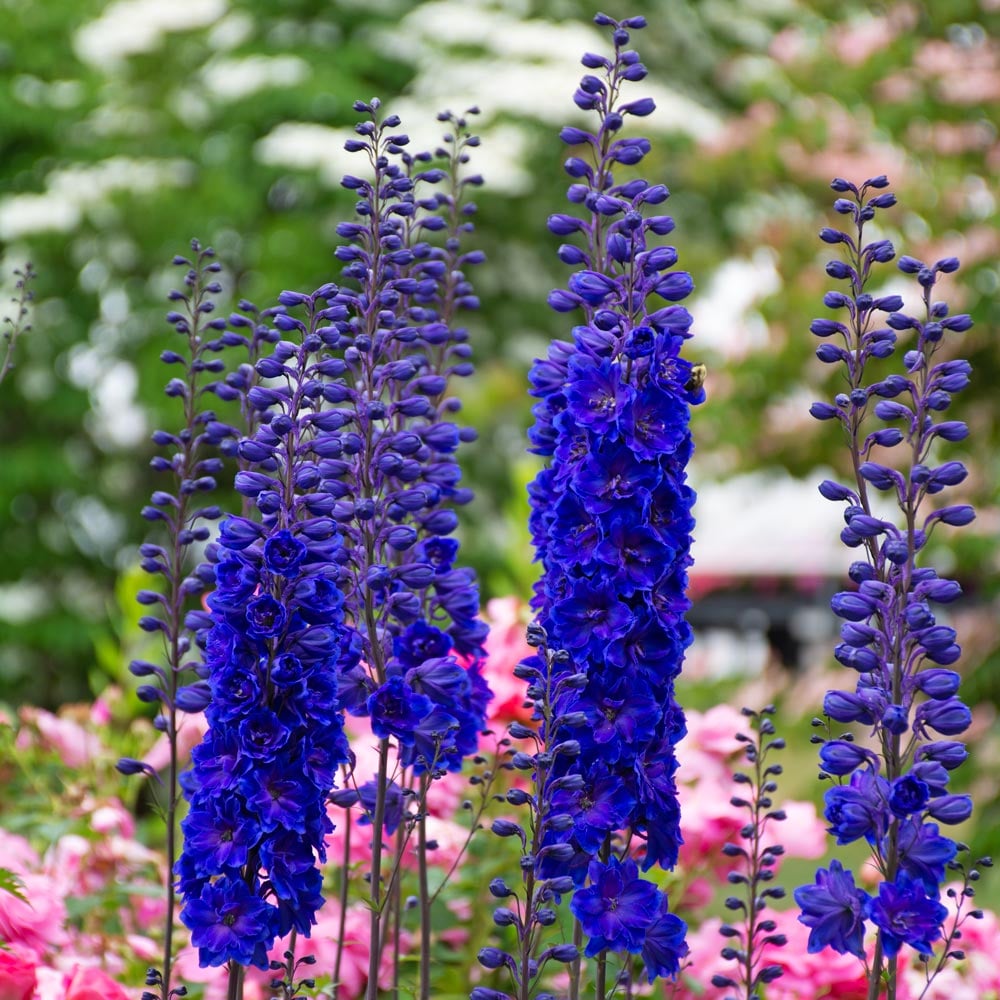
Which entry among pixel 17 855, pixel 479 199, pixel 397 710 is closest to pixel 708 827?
pixel 397 710

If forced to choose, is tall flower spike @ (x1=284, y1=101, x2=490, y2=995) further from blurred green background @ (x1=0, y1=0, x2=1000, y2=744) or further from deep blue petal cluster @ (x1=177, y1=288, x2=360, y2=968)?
blurred green background @ (x1=0, y1=0, x2=1000, y2=744)

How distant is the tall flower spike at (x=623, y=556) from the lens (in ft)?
6.74

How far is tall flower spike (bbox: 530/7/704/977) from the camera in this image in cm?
205

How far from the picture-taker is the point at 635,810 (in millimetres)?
2152

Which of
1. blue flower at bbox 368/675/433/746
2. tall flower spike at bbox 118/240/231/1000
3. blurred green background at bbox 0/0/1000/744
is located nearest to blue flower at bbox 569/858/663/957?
blue flower at bbox 368/675/433/746

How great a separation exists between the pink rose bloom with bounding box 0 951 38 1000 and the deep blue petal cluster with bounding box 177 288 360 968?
0.40 metres

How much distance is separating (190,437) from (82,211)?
962 centimetres

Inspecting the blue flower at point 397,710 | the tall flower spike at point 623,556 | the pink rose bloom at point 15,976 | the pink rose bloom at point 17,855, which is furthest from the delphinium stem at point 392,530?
the pink rose bloom at point 17,855

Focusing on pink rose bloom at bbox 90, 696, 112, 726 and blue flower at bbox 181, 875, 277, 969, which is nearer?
blue flower at bbox 181, 875, 277, 969

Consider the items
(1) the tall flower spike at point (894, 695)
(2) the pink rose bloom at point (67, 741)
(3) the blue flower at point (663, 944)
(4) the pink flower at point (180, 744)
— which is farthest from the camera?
(2) the pink rose bloom at point (67, 741)

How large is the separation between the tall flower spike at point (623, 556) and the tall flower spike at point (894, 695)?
246 mm

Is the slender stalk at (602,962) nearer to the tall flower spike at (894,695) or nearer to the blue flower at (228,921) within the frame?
the tall flower spike at (894,695)

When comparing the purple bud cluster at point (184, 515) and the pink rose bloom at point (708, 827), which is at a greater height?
the purple bud cluster at point (184, 515)

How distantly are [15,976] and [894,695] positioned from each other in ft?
4.81
